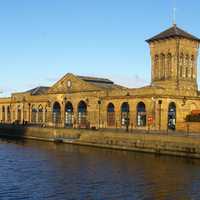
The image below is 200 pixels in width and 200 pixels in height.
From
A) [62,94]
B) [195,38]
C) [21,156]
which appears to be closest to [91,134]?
[21,156]

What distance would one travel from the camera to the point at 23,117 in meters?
101

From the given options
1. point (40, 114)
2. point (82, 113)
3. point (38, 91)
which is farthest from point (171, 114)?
point (38, 91)

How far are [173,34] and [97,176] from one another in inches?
1798

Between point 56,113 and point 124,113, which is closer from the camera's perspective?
point 124,113

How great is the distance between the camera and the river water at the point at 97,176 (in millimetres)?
30438

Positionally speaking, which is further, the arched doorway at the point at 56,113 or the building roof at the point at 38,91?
the building roof at the point at 38,91

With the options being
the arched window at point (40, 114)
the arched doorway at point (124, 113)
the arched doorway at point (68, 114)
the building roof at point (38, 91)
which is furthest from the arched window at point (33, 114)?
the arched doorway at point (124, 113)

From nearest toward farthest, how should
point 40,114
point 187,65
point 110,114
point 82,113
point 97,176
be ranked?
point 97,176
point 110,114
point 187,65
point 82,113
point 40,114

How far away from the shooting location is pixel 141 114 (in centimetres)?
7156

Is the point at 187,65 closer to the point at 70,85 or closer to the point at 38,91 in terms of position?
the point at 70,85

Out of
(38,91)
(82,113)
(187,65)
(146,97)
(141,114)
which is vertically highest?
(187,65)

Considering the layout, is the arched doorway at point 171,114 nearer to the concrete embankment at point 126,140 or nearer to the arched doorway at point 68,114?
the concrete embankment at point 126,140

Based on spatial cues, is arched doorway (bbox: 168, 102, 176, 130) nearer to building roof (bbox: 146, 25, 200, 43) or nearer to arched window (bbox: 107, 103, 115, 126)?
arched window (bbox: 107, 103, 115, 126)

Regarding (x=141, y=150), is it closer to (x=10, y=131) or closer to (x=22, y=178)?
(x=22, y=178)
